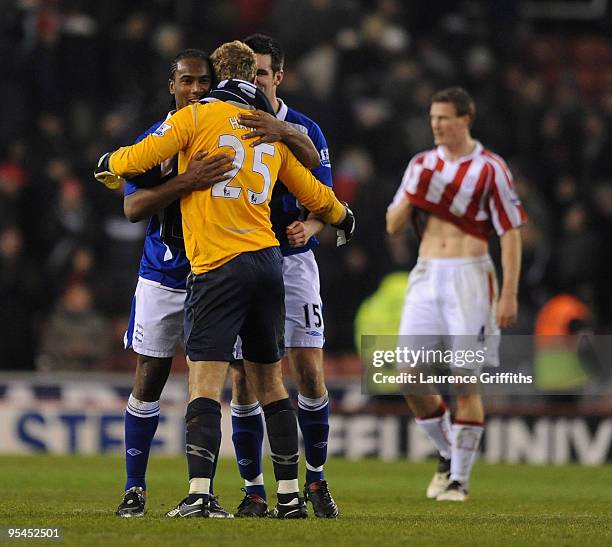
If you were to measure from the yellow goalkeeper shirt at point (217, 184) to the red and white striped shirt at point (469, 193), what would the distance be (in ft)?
9.62

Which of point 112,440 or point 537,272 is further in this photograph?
point 537,272

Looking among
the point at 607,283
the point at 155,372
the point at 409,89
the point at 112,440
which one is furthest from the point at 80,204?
the point at 155,372

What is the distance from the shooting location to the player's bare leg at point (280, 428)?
6.49 m

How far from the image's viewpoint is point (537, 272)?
14.7m

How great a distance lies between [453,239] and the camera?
924 centimetres

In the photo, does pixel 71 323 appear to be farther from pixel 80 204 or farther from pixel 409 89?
pixel 409 89

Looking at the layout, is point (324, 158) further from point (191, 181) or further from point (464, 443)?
point (464, 443)

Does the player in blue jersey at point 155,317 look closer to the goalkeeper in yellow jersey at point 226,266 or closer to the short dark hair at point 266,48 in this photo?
the goalkeeper in yellow jersey at point 226,266

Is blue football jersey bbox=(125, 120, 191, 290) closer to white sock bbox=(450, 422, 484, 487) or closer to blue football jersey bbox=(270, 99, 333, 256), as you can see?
blue football jersey bbox=(270, 99, 333, 256)

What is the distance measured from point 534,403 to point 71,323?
4378 millimetres

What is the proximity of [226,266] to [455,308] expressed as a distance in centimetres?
318

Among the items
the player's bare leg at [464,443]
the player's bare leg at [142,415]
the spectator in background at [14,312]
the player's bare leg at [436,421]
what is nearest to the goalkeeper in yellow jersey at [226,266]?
the player's bare leg at [142,415]

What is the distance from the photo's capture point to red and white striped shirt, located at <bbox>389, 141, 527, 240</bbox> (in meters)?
9.10

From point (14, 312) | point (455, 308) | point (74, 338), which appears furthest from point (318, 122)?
point (455, 308)
